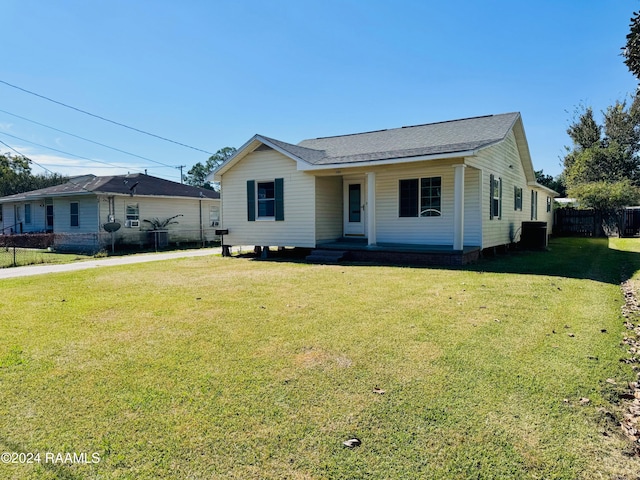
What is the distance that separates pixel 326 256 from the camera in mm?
11805

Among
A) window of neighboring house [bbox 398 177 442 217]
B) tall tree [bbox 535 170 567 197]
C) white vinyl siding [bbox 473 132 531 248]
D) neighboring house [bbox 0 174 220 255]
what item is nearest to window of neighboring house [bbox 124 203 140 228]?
neighboring house [bbox 0 174 220 255]

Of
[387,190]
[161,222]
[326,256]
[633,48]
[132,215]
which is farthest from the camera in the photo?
[161,222]

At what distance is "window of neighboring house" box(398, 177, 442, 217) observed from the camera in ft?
38.8

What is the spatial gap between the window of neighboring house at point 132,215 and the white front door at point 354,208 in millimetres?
11736

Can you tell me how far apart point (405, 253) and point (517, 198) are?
26.5 feet

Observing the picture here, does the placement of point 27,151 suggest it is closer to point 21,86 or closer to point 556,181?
point 21,86

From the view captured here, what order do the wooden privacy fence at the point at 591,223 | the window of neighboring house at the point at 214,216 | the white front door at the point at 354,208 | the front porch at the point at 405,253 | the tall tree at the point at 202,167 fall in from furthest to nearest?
the tall tree at the point at 202,167 → the window of neighboring house at the point at 214,216 → the wooden privacy fence at the point at 591,223 → the white front door at the point at 354,208 → the front porch at the point at 405,253

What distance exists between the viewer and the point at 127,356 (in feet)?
12.7

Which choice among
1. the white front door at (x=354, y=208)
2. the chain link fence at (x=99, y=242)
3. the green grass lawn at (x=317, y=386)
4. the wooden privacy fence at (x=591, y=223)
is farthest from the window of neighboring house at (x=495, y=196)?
the chain link fence at (x=99, y=242)

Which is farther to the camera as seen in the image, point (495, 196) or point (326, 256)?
point (495, 196)

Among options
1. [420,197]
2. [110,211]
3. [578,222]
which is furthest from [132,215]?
[578,222]

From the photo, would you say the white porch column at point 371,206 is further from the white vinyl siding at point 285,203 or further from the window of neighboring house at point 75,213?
the window of neighboring house at point 75,213

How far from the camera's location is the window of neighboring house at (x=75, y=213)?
19.1 meters

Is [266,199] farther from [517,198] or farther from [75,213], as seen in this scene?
[75,213]
